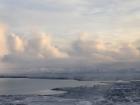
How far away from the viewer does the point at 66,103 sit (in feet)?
151

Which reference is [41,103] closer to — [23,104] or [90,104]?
[23,104]

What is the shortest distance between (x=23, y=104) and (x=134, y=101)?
13986 mm

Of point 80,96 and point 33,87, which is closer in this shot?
point 80,96

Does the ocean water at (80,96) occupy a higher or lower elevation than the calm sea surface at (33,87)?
lower

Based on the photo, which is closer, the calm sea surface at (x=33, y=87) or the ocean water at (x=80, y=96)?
the ocean water at (x=80, y=96)

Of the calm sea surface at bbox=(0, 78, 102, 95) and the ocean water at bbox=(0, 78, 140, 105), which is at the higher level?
the calm sea surface at bbox=(0, 78, 102, 95)

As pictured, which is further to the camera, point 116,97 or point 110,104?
point 116,97

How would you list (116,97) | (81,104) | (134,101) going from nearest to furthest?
(81,104)
(134,101)
(116,97)

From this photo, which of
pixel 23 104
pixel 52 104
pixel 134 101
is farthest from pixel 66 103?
pixel 134 101

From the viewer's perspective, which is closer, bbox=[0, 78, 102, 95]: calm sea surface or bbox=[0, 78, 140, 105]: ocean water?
bbox=[0, 78, 140, 105]: ocean water

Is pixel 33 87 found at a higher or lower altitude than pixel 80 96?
higher

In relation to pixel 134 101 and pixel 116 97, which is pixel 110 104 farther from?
pixel 116 97

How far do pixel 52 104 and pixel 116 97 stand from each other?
12.0 metres

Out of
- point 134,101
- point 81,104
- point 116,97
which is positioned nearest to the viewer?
point 81,104
